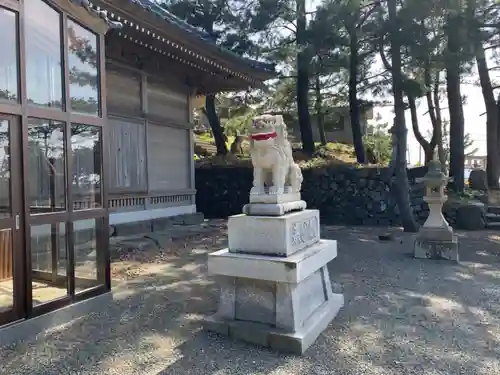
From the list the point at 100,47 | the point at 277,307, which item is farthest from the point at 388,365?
the point at 100,47

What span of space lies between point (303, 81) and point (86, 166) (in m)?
9.45

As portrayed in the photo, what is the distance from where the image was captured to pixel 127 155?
24.6ft

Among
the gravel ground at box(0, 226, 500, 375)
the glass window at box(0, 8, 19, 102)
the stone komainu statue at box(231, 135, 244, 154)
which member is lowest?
the gravel ground at box(0, 226, 500, 375)

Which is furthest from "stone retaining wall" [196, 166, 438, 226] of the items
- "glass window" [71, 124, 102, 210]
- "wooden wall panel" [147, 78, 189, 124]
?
"glass window" [71, 124, 102, 210]

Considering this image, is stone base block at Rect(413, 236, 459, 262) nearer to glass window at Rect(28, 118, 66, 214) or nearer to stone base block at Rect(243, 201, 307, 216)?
stone base block at Rect(243, 201, 307, 216)

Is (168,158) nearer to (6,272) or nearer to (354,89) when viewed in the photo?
(6,272)

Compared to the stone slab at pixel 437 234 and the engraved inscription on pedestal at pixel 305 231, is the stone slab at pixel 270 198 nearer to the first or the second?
the engraved inscription on pedestal at pixel 305 231

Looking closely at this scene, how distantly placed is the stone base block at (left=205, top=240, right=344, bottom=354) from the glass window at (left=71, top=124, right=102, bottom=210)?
1.51m

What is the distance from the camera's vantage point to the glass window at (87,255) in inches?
155

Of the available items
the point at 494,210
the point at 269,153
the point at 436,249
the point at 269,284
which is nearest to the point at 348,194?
the point at 494,210

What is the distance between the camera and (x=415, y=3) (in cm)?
772

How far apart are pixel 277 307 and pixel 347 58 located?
32.5ft

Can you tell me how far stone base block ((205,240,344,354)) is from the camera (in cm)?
314

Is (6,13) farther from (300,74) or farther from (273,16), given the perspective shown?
(300,74)
